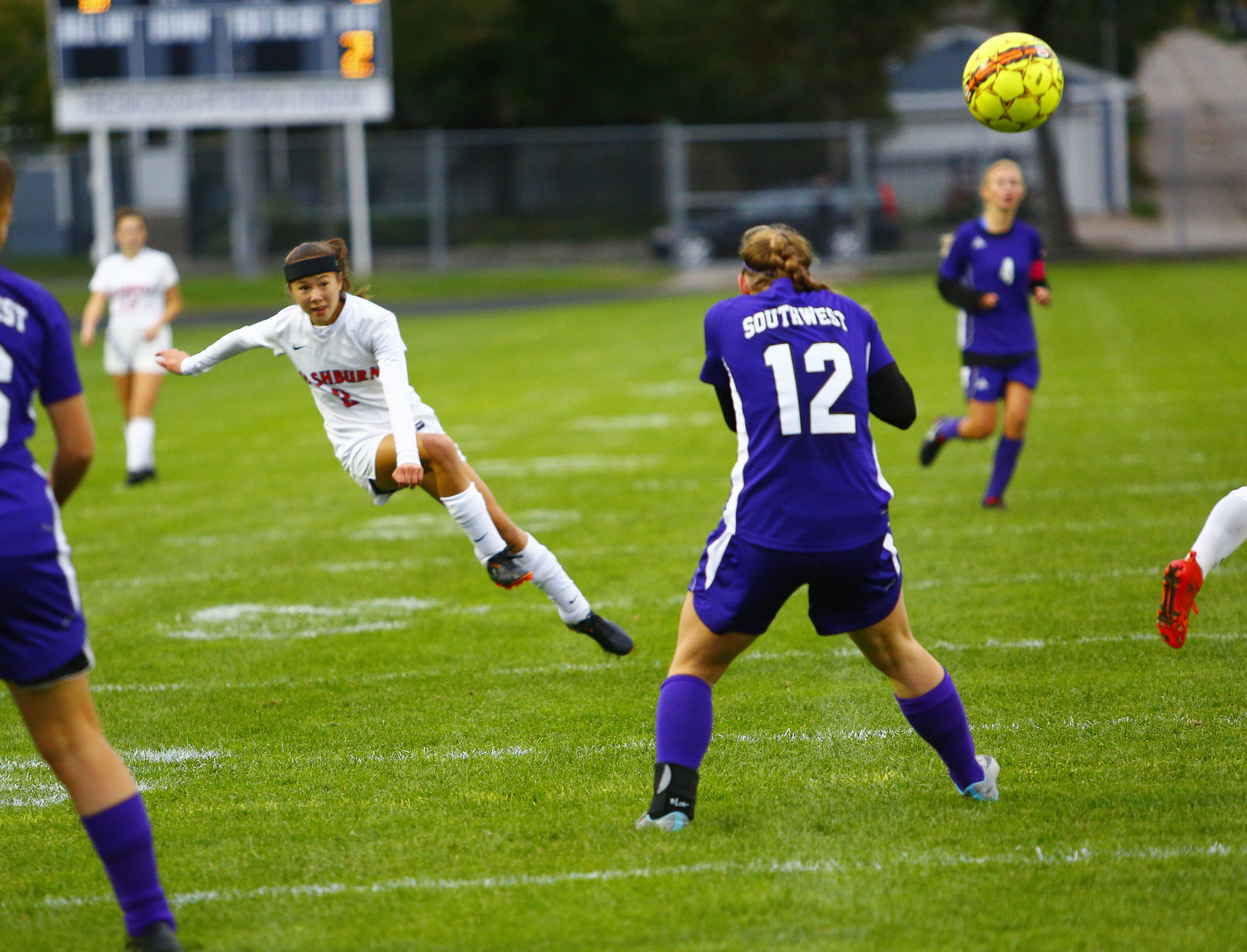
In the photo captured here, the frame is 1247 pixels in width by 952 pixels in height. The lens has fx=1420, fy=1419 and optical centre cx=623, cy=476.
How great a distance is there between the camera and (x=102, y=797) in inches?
138

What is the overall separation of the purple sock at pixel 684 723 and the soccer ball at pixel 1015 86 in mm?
3836

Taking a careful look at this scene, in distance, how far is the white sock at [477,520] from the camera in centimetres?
605

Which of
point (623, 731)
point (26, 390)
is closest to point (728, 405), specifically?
point (623, 731)

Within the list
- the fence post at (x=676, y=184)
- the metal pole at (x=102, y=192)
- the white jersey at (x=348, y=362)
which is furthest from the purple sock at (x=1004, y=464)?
the fence post at (x=676, y=184)

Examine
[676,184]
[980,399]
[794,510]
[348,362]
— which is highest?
[676,184]

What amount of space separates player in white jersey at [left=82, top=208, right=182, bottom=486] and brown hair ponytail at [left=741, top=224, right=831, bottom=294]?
26.4 feet

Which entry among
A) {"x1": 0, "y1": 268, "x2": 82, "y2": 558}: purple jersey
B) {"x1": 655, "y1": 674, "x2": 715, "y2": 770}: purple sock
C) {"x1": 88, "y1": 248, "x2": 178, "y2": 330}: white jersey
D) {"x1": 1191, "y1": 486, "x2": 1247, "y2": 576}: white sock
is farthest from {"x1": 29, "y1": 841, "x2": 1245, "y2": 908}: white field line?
{"x1": 88, "y1": 248, "x2": 178, "y2": 330}: white jersey

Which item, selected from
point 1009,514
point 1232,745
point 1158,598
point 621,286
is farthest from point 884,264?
point 1232,745

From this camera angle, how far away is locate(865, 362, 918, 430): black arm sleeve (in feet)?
13.8

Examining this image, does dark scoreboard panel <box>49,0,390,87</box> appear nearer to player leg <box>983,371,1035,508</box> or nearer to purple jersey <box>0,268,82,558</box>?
player leg <box>983,371,1035,508</box>

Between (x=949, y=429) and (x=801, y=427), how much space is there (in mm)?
6066

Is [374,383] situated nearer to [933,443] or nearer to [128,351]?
[933,443]

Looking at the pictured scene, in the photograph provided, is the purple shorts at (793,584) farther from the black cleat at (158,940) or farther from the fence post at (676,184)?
the fence post at (676,184)

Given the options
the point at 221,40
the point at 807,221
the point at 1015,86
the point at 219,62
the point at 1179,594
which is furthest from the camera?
the point at 807,221
